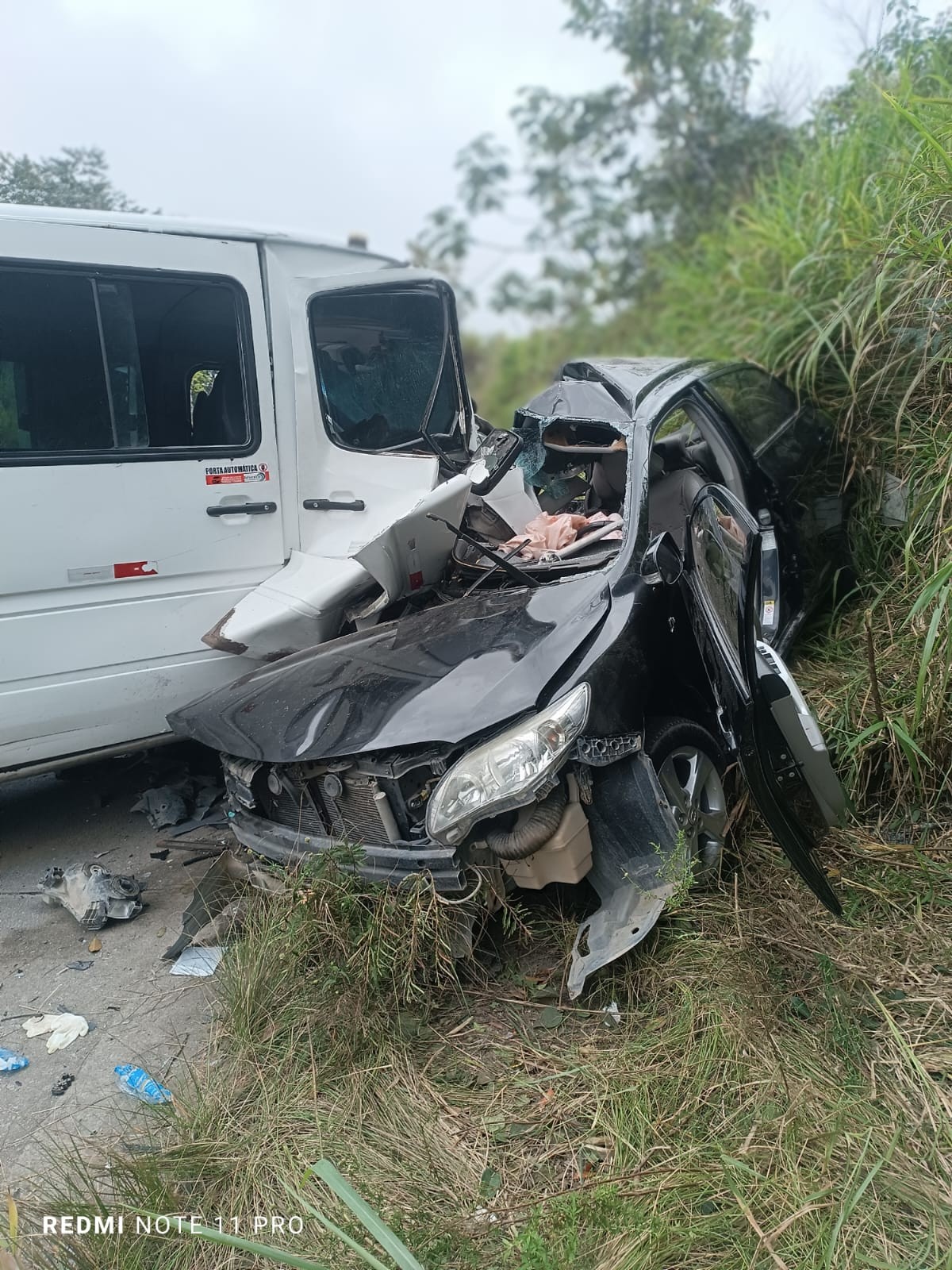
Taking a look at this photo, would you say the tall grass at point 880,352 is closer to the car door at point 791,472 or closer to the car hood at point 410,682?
the car door at point 791,472

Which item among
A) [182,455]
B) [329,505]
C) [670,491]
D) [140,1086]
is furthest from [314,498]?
[140,1086]

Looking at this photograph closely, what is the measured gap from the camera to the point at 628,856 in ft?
8.34

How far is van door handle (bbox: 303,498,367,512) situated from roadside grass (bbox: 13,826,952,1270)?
1760 mm

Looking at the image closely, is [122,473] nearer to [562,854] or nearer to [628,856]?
[562,854]

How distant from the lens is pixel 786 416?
14.1 feet

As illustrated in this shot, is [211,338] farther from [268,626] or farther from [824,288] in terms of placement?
[824,288]

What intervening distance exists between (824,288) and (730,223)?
2448 millimetres

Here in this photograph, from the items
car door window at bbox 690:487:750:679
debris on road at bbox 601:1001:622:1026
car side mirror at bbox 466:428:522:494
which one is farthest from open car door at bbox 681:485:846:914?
car side mirror at bbox 466:428:522:494

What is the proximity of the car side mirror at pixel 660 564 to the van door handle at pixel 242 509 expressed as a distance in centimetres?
167

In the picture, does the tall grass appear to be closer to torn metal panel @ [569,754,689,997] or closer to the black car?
the black car

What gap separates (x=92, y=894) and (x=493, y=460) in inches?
82.9

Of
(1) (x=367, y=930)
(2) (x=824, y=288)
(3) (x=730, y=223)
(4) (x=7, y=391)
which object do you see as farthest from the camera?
(3) (x=730, y=223)

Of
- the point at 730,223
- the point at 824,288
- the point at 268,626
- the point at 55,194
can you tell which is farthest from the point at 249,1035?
the point at 730,223

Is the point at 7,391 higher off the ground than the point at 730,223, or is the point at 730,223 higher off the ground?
the point at 730,223
